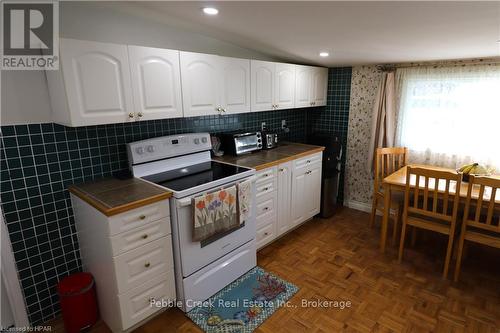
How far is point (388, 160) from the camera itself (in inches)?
130

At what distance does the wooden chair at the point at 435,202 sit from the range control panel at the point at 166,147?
73.6 inches

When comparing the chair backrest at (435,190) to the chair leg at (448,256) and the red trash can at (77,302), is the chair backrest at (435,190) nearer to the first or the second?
the chair leg at (448,256)

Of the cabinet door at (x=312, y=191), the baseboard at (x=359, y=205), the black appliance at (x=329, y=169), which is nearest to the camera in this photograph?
the cabinet door at (x=312, y=191)

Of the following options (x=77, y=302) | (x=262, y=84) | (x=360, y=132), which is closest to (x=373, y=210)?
(x=360, y=132)

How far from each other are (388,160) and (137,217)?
9.13ft

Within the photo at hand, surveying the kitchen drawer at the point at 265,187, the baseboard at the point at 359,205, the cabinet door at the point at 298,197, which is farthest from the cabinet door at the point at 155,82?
the baseboard at the point at 359,205

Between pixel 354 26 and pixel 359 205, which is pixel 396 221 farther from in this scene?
pixel 354 26

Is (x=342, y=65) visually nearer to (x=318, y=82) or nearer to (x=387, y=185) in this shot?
(x=318, y=82)

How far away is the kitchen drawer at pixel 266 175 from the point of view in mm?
2650

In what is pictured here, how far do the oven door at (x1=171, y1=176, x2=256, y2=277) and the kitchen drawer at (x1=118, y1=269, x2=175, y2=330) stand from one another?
→ 147 millimetres

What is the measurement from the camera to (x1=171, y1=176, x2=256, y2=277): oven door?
1979mm

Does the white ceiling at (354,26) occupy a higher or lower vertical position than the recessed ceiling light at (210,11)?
lower

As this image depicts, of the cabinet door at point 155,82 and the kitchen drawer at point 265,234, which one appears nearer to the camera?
the cabinet door at point 155,82

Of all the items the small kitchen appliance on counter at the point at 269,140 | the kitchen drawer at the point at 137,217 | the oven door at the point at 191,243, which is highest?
the small kitchen appliance on counter at the point at 269,140
